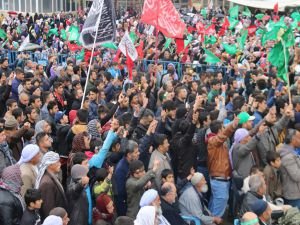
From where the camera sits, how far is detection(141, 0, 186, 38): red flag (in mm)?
11227

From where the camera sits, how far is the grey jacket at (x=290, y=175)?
6.89m

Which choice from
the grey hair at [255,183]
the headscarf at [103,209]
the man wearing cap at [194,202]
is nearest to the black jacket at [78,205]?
the headscarf at [103,209]

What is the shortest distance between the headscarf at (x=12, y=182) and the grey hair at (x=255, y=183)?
229cm

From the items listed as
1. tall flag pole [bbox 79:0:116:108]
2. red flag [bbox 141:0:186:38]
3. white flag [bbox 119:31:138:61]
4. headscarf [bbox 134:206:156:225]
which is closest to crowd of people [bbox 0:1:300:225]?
headscarf [bbox 134:206:156:225]

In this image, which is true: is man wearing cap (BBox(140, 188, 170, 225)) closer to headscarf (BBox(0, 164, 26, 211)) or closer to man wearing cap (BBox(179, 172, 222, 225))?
man wearing cap (BBox(179, 172, 222, 225))

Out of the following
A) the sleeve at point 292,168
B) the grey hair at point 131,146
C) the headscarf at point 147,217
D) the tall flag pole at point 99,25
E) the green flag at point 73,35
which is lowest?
the green flag at point 73,35

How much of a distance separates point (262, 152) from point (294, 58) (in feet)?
21.9

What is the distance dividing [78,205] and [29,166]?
734 mm

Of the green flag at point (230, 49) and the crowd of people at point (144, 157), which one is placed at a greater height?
the crowd of people at point (144, 157)

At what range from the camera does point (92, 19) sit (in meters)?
9.84

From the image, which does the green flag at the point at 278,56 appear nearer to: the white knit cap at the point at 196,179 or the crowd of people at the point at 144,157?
the crowd of people at the point at 144,157

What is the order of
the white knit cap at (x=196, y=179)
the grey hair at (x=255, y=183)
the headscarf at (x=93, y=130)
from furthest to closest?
the headscarf at (x=93, y=130), the white knit cap at (x=196, y=179), the grey hair at (x=255, y=183)

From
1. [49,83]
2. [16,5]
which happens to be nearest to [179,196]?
[49,83]

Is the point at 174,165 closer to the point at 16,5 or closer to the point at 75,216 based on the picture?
the point at 75,216
